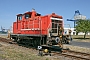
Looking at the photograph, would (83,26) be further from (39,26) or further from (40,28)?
(40,28)

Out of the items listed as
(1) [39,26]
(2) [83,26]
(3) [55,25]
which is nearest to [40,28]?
(1) [39,26]

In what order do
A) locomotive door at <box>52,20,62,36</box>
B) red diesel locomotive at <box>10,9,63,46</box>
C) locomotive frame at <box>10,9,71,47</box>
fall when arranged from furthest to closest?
locomotive door at <box>52,20,62,36</box>
red diesel locomotive at <box>10,9,63,46</box>
locomotive frame at <box>10,9,71,47</box>

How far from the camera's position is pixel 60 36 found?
1310 cm

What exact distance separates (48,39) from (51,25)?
5.24ft

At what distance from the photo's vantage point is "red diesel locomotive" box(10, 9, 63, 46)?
13620 millimetres

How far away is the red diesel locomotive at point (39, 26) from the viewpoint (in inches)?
536

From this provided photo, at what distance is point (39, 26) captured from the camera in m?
14.5

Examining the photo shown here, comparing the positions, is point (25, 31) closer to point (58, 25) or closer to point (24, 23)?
point (24, 23)

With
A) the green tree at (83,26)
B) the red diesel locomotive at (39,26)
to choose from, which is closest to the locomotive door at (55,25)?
the red diesel locomotive at (39,26)

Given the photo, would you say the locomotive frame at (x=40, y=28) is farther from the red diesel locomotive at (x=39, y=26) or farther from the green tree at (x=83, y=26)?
the green tree at (x=83, y=26)

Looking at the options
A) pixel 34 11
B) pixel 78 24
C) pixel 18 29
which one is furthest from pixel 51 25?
pixel 78 24

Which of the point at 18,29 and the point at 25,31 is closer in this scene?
the point at 25,31

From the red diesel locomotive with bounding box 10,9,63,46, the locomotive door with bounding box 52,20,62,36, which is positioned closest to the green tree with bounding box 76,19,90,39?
the red diesel locomotive with bounding box 10,9,63,46

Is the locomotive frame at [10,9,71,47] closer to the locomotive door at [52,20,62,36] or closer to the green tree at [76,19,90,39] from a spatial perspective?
the locomotive door at [52,20,62,36]
